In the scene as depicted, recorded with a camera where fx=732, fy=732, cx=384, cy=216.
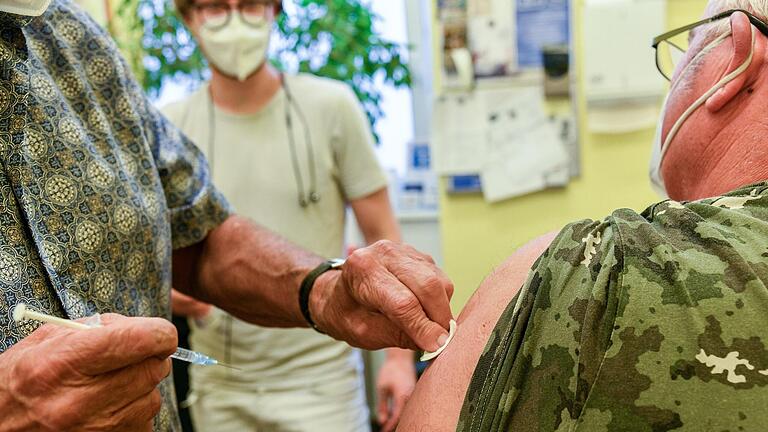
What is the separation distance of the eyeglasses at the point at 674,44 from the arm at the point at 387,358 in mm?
859

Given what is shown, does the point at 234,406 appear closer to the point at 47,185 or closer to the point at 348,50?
the point at 47,185

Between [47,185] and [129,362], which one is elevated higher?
[47,185]

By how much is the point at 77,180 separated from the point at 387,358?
113cm

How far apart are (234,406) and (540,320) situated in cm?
129

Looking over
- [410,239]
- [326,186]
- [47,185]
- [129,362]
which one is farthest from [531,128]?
[129,362]

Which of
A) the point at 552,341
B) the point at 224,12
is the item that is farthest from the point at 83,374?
the point at 224,12

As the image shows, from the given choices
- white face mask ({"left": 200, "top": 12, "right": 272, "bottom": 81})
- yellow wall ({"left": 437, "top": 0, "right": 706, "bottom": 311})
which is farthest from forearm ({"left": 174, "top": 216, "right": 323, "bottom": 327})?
yellow wall ({"left": 437, "top": 0, "right": 706, "bottom": 311})

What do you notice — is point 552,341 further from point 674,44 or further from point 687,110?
point 674,44

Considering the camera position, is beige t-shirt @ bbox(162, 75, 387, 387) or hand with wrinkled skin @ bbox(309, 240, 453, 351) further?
beige t-shirt @ bbox(162, 75, 387, 387)

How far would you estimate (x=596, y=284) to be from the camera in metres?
0.69

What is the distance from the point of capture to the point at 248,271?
4.06ft

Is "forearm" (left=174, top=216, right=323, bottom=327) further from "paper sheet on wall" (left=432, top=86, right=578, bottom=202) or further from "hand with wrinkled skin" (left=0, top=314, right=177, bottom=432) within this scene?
"paper sheet on wall" (left=432, top=86, right=578, bottom=202)

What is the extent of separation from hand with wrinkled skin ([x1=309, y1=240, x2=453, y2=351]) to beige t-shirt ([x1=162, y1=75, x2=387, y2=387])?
72cm

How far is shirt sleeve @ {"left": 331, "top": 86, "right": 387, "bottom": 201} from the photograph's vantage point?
1899mm
